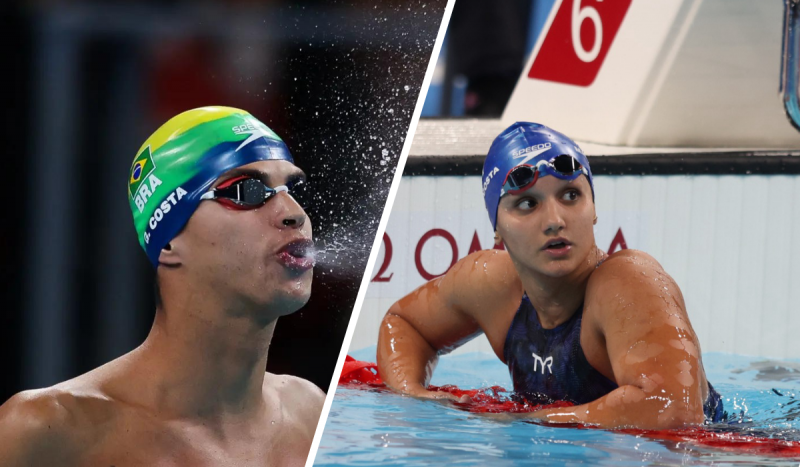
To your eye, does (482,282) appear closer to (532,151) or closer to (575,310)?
(575,310)

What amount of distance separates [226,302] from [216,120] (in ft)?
0.92

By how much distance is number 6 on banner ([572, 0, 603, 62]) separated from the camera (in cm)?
362

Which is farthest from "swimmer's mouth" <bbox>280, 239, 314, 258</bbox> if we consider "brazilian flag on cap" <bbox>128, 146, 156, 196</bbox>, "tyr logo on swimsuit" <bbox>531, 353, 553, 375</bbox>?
"tyr logo on swimsuit" <bbox>531, 353, 553, 375</bbox>

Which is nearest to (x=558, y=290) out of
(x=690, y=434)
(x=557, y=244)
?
(x=557, y=244)

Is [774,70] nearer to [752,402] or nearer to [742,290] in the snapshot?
[742,290]

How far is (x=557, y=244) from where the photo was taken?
1.94 meters

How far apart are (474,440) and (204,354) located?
572 mm

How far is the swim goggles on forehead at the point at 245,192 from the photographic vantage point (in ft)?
4.51

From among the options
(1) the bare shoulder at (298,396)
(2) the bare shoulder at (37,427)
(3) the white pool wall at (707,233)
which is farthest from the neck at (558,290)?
(3) the white pool wall at (707,233)

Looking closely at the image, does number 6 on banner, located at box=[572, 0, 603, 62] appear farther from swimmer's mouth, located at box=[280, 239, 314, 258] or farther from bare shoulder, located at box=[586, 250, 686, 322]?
swimmer's mouth, located at box=[280, 239, 314, 258]

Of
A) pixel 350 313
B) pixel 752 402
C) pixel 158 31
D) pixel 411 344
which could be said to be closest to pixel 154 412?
pixel 350 313

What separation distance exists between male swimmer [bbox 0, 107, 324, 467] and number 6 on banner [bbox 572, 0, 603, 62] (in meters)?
2.47

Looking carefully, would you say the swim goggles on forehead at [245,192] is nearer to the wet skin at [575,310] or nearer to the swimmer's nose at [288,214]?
the swimmer's nose at [288,214]

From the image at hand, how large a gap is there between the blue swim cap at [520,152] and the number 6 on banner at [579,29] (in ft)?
5.42
